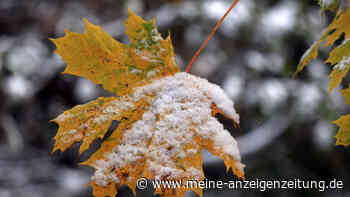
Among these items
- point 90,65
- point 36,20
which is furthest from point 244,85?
point 36,20

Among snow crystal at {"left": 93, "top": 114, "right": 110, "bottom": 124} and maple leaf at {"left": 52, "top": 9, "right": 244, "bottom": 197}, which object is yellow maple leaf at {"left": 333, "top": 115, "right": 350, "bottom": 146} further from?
snow crystal at {"left": 93, "top": 114, "right": 110, "bottom": 124}

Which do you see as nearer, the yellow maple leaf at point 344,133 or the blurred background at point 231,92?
the yellow maple leaf at point 344,133

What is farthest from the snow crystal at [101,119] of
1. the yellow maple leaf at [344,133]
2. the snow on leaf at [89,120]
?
the yellow maple leaf at [344,133]

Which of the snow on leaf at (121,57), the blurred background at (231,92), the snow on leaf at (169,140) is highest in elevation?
the blurred background at (231,92)

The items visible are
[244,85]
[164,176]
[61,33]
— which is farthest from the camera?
[61,33]

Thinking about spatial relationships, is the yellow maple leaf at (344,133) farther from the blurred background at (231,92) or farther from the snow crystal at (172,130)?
the blurred background at (231,92)

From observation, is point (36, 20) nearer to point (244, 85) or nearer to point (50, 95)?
point (50, 95)

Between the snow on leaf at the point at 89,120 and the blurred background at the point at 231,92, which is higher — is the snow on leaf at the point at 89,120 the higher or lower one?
the lower one
